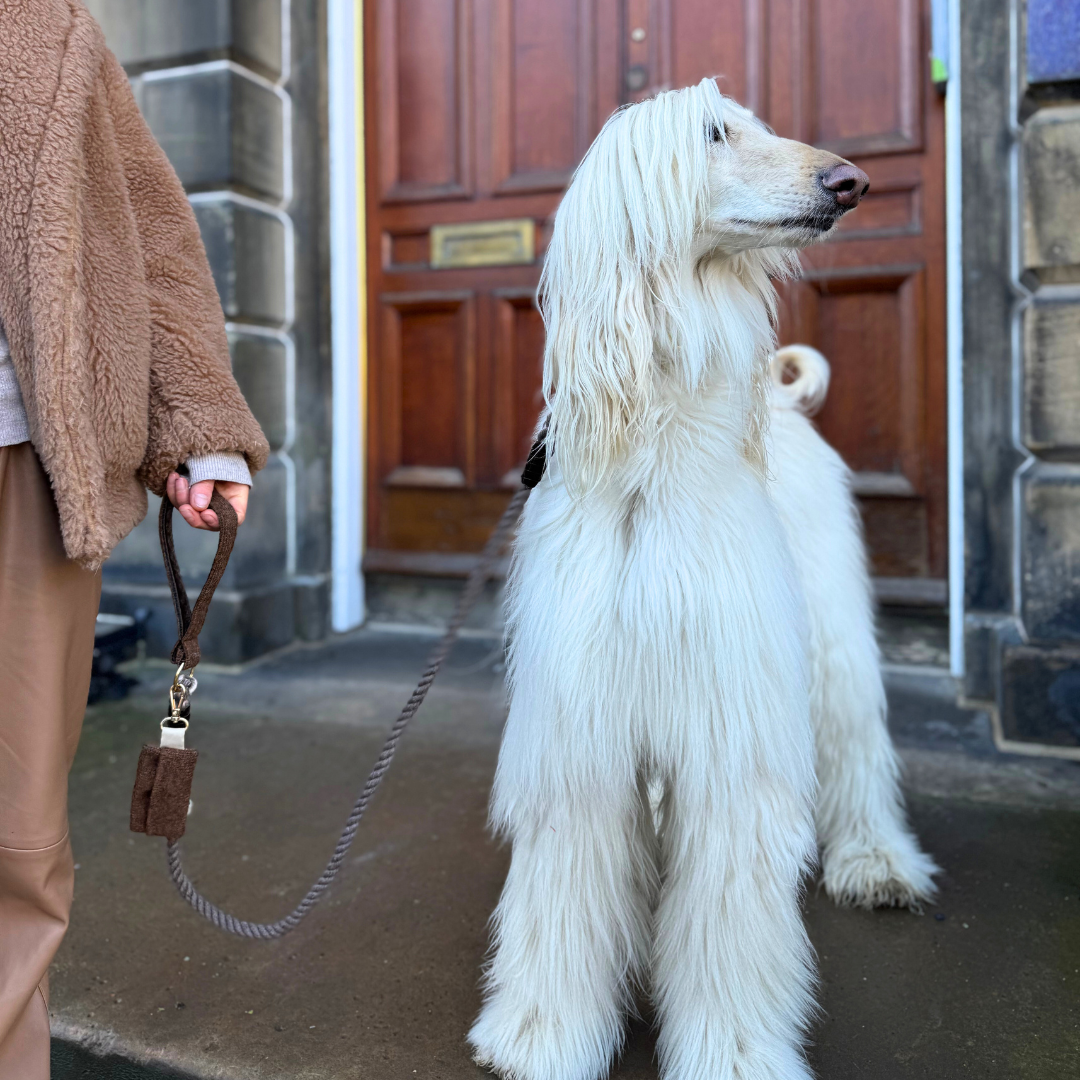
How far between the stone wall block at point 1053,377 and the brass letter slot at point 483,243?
1781 millimetres

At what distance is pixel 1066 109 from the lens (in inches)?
92.0

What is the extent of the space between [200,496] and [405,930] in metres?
0.94

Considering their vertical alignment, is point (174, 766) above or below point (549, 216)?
below

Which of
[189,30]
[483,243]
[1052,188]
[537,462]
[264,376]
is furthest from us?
[483,243]

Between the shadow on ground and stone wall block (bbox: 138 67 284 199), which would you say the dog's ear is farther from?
stone wall block (bbox: 138 67 284 199)

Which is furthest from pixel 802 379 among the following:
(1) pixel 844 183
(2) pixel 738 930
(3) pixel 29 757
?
(3) pixel 29 757

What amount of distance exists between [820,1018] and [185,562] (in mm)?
2651

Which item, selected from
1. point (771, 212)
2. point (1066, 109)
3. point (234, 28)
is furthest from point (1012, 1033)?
point (234, 28)

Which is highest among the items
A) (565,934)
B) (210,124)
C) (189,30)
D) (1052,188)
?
(189,30)

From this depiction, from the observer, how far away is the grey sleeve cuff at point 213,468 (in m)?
1.19

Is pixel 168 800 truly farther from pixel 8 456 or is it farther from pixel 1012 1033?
pixel 1012 1033

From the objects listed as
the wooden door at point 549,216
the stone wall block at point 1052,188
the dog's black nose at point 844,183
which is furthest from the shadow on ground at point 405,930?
the stone wall block at point 1052,188

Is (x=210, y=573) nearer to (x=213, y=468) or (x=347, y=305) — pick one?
(x=213, y=468)

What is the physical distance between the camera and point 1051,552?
2.44 meters
